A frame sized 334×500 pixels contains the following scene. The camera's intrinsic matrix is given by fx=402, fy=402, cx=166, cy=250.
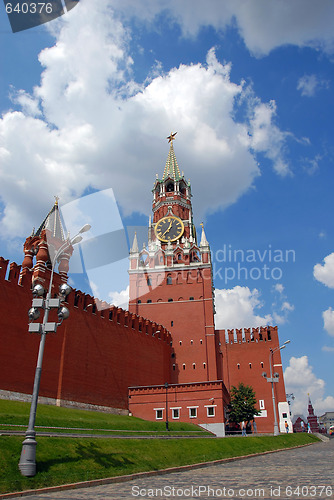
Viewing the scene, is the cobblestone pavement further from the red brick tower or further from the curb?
the red brick tower

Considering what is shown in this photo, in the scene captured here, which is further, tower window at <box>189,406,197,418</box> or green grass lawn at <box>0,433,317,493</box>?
tower window at <box>189,406,197,418</box>

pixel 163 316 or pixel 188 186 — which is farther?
pixel 188 186

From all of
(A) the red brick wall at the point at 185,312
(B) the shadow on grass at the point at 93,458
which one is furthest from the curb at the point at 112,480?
(A) the red brick wall at the point at 185,312

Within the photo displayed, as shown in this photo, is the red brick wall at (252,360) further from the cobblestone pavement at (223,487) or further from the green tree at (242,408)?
the cobblestone pavement at (223,487)

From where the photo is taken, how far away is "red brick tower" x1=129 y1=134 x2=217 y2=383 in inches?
1869

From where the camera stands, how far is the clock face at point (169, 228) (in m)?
58.3

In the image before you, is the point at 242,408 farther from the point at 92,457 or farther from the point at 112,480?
the point at 112,480

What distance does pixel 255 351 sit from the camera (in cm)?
5078

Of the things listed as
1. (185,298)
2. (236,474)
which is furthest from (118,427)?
(185,298)

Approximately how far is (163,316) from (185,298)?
3.58 metres

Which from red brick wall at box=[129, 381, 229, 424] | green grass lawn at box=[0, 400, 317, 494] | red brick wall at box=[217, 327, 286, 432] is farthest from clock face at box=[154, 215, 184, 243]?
green grass lawn at box=[0, 400, 317, 494]

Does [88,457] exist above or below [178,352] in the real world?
below

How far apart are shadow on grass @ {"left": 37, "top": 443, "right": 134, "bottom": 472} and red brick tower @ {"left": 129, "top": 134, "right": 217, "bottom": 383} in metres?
34.5

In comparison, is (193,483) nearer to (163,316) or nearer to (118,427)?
(118,427)
